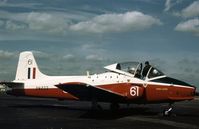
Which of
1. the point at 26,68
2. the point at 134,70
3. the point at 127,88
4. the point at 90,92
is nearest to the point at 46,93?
the point at 26,68

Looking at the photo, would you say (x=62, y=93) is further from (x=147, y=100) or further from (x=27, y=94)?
(x=147, y=100)

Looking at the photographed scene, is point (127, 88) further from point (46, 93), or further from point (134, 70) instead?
point (46, 93)

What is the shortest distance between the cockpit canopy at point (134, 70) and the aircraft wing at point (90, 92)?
140cm

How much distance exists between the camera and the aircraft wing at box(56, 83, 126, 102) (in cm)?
1711

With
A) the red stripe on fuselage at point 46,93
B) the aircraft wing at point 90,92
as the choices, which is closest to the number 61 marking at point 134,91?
the aircraft wing at point 90,92

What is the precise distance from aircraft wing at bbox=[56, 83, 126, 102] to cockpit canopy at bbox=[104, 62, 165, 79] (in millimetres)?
1405

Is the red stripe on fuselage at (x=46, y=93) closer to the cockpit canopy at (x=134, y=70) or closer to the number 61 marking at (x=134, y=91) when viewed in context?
the cockpit canopy at (x=134, y=70)

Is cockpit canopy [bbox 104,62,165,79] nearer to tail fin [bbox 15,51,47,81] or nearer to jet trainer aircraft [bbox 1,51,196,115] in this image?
jet trainer aircraft [bbox 1,51,196,115]

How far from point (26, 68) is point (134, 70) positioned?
28.7 feet

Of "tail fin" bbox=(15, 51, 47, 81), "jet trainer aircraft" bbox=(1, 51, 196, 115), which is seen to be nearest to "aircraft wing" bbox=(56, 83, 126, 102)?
"jet trainer aircraft" bbox=(1, 51, 196, 115)

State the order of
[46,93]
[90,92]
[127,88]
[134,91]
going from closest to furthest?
[90,92], [134,91], [127,88], [46,93]

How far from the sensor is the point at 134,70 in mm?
18750

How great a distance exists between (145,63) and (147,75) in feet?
2.37

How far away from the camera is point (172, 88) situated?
17.7m
